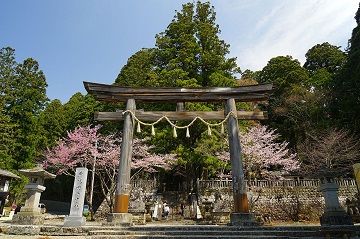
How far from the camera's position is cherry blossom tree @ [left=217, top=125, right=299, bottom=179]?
2162 cm

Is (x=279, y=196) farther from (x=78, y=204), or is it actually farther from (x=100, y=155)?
(x=78, y=204)

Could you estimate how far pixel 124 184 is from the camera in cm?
1051

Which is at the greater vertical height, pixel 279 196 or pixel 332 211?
pixel 279 196

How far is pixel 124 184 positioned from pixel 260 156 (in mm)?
14151

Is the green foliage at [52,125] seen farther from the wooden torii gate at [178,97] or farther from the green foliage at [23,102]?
the wooden torii gate at [178,97]

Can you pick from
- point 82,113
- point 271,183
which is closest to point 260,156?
point 271,183

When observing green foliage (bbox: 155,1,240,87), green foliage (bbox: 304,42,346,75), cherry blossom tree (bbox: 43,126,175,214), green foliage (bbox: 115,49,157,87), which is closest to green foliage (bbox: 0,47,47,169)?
cherry blossom tree (bbox: 43,126,175,214)

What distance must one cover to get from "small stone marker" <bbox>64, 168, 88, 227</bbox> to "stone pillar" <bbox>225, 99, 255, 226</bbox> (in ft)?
18.7

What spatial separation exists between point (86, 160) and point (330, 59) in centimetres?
3366

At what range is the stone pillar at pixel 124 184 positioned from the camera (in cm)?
989

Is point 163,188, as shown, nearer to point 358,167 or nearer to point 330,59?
point 358,167

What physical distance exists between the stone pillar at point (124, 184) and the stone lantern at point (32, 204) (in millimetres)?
3707

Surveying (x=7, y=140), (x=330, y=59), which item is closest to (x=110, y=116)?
(x=7, y=140)

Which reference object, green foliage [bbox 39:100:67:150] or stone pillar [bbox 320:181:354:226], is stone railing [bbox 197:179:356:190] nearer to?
stone pillar [bbox 320:181:354:226]
